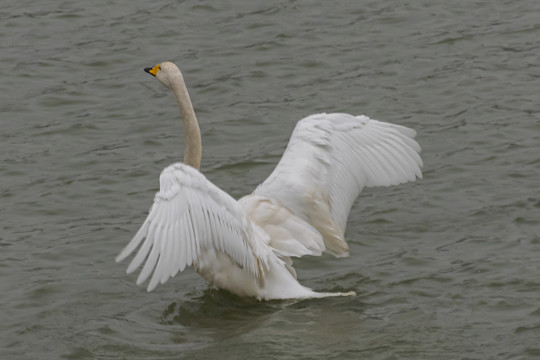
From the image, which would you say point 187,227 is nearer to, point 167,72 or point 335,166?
point 335,166

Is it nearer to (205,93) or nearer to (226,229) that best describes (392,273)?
(226,229)

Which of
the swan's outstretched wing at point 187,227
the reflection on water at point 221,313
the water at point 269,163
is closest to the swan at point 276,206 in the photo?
the swan's outstretched wing at point 187,227

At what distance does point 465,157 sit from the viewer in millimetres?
10820

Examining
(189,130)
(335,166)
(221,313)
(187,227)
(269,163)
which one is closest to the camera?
(187,227)

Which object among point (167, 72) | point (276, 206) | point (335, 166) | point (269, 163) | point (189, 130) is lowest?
point (269, 163)

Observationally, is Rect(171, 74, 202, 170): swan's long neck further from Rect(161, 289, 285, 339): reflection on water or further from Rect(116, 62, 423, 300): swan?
Rect(161, 289, 285, 339): reflection on water

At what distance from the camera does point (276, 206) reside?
847cm

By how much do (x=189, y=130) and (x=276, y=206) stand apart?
3.47 feet

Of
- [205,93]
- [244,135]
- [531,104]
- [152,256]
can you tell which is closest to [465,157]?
[531,104]

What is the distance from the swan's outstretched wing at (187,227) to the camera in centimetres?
714

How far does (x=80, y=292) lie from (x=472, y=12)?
7044 millimetres

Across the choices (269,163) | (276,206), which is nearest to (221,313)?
(276,206)

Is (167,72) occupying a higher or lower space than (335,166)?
higher

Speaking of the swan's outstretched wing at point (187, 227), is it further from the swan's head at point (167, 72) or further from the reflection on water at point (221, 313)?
the swan's head at point (167, 72)
